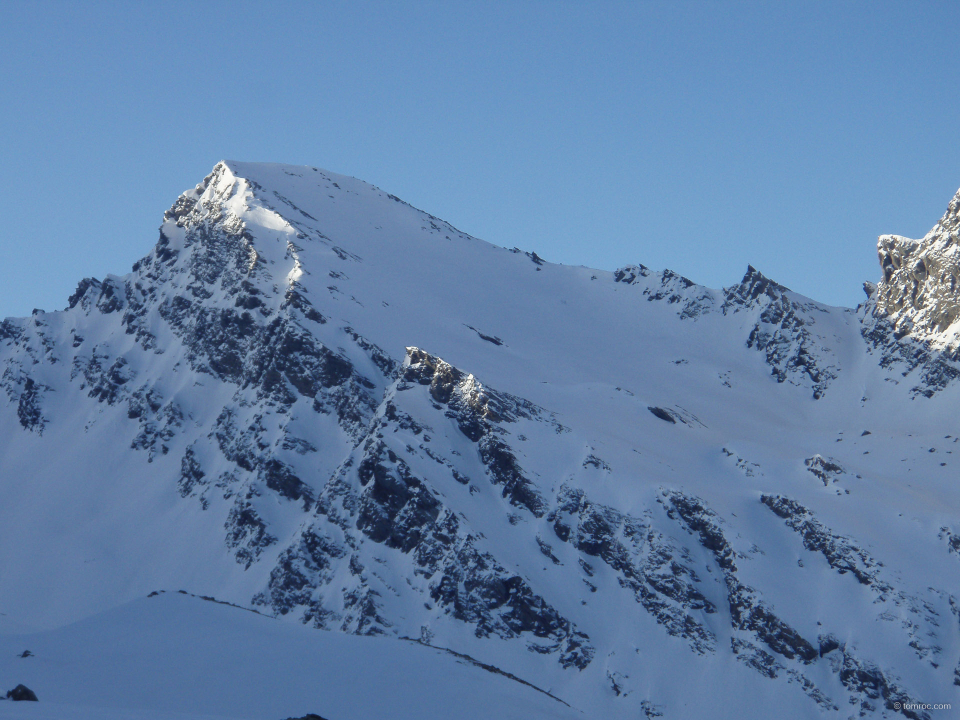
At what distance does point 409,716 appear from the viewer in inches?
1617

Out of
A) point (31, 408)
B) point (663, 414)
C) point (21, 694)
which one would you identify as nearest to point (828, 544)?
point (663, 414)

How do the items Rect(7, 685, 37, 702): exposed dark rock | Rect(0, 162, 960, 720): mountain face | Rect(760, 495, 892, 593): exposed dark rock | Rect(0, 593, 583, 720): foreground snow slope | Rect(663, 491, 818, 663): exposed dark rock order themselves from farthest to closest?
Rect(760, 495, 892, 593): exposed dark rock, Rect(0, 162, 960, 720): mountain face, Rect(663, 491, 818, 663): exposed dark rock, Rect(0, 593, 583, 720): foreground snow slope, Rect(7, 685, 37, 702): exposed dark rock

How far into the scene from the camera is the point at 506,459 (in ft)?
349

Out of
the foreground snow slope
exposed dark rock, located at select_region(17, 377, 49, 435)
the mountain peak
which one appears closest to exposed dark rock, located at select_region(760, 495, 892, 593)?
the mountain peak

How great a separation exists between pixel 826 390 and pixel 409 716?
113467mm

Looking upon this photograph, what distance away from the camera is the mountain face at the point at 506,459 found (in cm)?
9288

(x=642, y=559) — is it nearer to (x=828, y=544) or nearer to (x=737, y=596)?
(x=737, y=596)

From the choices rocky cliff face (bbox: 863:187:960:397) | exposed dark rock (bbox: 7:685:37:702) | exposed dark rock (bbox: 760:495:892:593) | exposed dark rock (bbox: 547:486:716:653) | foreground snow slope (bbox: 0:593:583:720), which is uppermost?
rocky cliff face (bbox: 863:187:960:397)

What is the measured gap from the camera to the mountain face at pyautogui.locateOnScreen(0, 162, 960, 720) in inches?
3656

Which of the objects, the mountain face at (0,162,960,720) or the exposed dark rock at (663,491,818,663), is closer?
the exposed dark rock at (663,491,818,663)

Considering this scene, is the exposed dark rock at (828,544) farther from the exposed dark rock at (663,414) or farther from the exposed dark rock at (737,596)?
the exposed dark rock at (663,414)

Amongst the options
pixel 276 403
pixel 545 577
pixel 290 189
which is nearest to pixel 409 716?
pixel 545 577

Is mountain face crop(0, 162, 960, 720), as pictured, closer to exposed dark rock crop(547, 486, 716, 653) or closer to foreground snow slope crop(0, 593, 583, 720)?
exposed dark rock crop(547, 486, 716, 653)

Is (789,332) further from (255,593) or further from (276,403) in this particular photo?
(255,593)
